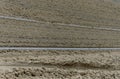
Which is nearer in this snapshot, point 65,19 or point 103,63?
point 103,63

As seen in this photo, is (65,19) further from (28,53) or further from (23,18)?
(28,53)

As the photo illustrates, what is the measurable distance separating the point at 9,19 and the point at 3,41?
1.94m

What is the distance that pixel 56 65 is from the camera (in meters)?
9.10

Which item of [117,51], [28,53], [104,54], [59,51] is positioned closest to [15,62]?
[28,53]

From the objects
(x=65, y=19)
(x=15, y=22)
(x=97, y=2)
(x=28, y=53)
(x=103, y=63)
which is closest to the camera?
(x=28, y=53)

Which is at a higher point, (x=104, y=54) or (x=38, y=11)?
(x=38, y=11)

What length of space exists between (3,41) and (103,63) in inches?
146

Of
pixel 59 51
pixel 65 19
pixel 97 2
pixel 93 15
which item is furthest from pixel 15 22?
pixel 97 2

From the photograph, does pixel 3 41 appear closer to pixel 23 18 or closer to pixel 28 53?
pixel 28 53

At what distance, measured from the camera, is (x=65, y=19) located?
13812 millimetres

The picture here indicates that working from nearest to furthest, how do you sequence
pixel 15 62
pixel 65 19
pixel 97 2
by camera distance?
pixel 15 62 → pixel 65 19 → pixel 97 2

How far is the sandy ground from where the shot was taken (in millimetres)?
8063

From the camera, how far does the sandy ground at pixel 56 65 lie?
8063mm

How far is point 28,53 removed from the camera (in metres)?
9.39
